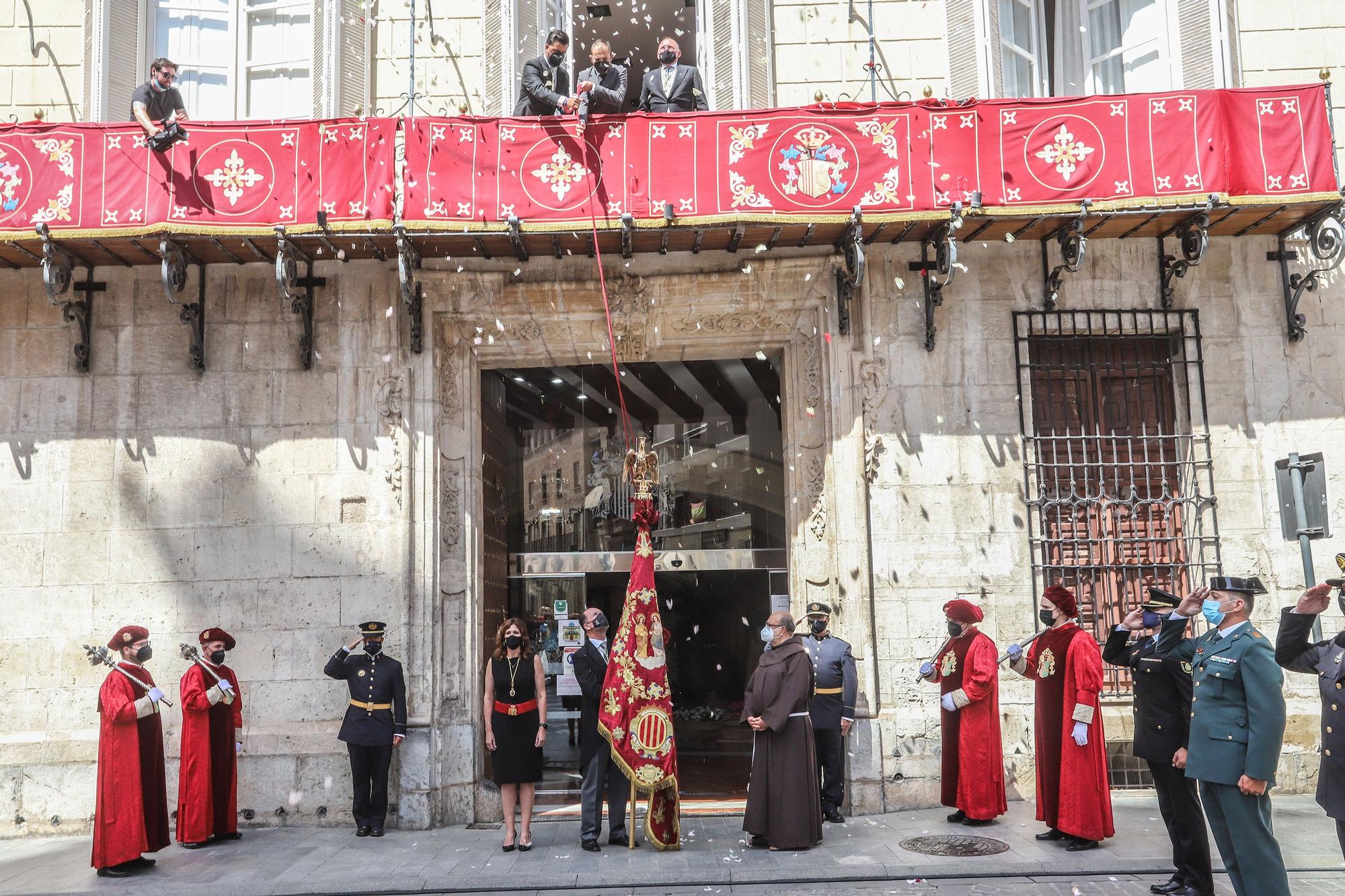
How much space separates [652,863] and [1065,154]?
6807 mm

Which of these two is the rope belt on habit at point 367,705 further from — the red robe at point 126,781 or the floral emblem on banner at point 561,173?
the floral emblem on banner at point 561,173

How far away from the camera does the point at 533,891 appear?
24.3 feet

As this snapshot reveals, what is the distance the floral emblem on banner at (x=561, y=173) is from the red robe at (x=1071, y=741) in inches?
213

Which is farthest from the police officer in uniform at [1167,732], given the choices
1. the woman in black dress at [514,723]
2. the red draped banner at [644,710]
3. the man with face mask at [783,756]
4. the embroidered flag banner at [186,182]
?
the embroidered flag banner at [186,182]

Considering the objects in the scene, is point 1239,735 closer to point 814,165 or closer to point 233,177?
point 814,165

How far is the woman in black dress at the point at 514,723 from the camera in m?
8.45

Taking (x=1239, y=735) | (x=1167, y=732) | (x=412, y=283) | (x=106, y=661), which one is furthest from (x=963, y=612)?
(x=106, y=661)

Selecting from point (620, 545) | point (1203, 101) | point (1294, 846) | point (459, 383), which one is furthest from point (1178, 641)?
point (459, 383)

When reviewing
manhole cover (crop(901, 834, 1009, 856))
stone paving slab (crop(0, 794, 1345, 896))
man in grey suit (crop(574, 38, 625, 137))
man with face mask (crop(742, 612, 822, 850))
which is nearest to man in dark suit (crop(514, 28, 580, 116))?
man in grey suit (crop(574, 38, 625, 137))

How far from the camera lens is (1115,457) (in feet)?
34.1

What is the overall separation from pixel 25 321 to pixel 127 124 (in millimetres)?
2408

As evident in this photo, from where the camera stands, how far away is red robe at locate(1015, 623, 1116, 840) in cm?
794

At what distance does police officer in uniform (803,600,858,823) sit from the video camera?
22.9 feet

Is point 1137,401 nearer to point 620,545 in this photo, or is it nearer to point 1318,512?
point 1318,512
